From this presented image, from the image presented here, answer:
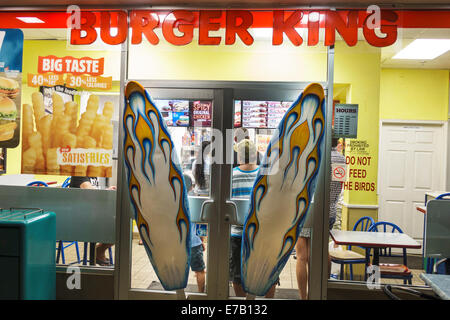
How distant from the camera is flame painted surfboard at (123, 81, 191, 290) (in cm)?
273

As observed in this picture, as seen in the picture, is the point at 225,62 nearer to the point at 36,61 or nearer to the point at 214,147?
the point at 214,147

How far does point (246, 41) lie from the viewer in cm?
303

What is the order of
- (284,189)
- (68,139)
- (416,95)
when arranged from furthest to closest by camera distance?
(416,95) → (68,139) → (284,189)

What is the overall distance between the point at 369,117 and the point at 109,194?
2.40 m

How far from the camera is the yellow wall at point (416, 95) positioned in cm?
526

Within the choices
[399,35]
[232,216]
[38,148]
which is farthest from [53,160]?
[399,35]

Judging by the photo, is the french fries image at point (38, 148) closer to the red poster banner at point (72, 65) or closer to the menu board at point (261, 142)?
the red poster banner at point (72, 65)

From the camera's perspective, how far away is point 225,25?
3.03 meters

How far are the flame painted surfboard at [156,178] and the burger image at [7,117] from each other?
4.20 ft

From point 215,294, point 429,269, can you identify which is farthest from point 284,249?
point 429,269

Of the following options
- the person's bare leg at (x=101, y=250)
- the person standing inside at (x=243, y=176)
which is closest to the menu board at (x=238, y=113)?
the person standing inside at (x=243, y=176)

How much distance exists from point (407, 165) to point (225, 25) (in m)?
4.03

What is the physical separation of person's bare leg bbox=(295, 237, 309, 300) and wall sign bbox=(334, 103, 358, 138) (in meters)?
0.99
